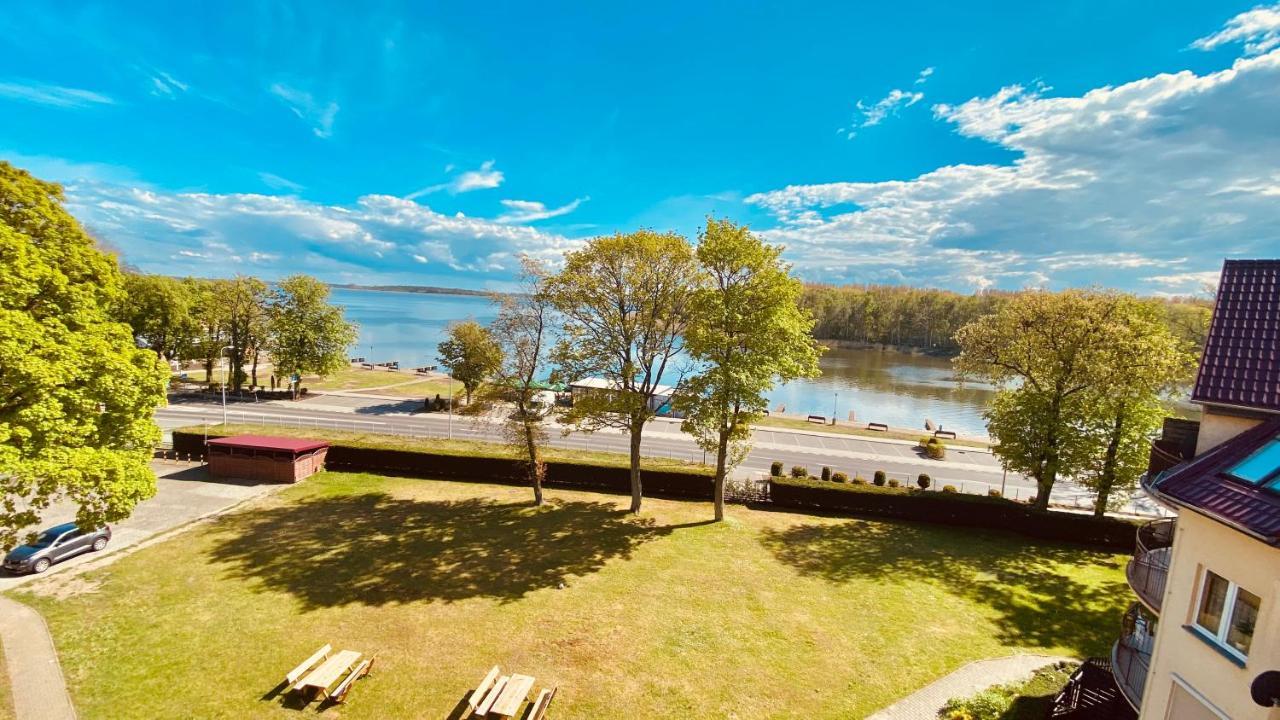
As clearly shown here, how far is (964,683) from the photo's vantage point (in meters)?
14.1

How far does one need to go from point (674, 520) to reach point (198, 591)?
60.8 ft

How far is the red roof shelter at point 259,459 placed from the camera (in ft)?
97.3

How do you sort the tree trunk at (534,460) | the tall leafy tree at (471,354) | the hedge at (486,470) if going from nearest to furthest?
the tall leafy tree at (471,354) < the tree trunk at (534,460) < the hedge at (486,470)

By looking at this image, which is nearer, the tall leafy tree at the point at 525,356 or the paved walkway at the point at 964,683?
the paved walkway at the point at 964,683

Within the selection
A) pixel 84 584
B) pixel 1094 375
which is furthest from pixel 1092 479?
pixel 84 584

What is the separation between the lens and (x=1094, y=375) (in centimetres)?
2478

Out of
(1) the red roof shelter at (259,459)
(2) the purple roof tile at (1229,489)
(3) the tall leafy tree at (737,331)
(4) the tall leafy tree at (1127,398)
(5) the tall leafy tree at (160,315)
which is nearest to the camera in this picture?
(2) the purple roof tile at (1229,489)

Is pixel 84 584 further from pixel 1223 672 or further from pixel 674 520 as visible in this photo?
pixel 1223 672

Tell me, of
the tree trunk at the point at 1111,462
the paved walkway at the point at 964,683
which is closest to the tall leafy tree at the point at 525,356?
the paved walkway at the point at 964,683

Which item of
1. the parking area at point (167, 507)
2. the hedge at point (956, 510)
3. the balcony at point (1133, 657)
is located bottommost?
the parking area at point (167, 507)

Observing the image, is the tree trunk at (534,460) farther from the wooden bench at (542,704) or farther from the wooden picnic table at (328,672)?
the wooden bench at (542,704)

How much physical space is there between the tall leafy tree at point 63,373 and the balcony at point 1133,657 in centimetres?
2331

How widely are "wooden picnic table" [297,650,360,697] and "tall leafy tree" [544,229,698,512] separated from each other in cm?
1242

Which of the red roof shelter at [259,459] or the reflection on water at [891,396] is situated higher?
the reflection on water at [891,396]
